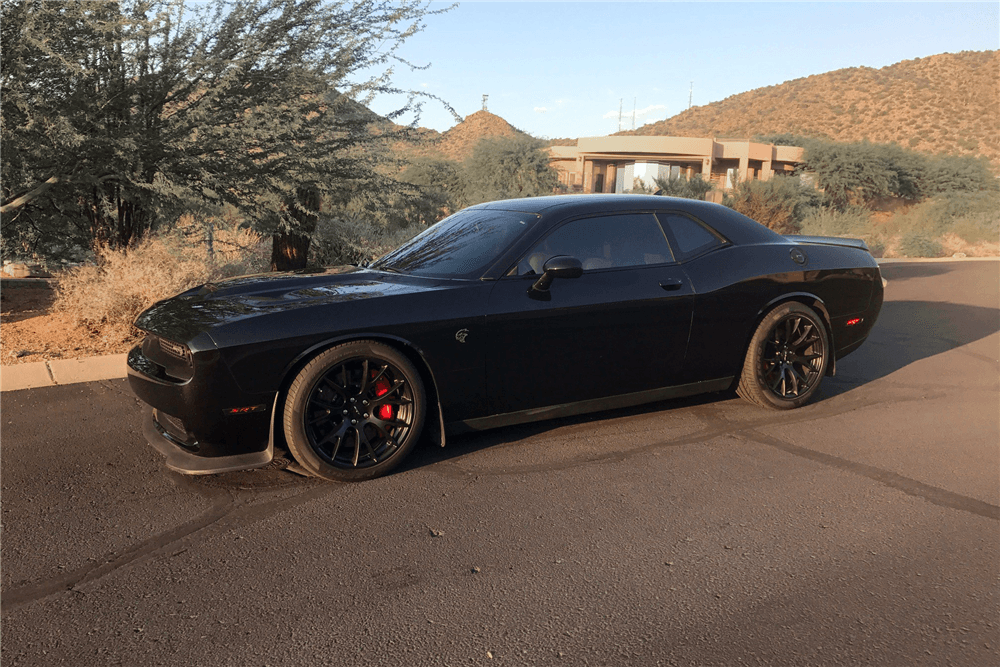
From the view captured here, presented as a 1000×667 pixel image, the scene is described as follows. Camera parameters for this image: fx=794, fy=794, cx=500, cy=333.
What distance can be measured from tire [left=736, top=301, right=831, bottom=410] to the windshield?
77.8 inches

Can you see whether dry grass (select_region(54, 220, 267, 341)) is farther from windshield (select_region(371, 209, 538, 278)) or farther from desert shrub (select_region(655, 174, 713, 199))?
desert shrub (select_region(655, 174, 713, 199))

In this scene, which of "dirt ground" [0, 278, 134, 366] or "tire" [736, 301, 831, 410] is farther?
"dirt ground" [0, 278, 134, 366]

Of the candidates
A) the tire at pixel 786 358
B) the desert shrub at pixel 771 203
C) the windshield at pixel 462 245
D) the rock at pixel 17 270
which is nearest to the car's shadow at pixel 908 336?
the tire at pixel 786 358

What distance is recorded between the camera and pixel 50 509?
13.0 feet

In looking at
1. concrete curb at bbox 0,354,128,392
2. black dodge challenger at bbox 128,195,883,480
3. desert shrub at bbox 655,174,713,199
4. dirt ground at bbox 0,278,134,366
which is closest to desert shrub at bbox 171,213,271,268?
dirt ground at bbox 0,278,134,366

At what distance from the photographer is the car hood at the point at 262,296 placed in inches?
167

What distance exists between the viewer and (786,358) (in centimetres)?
598

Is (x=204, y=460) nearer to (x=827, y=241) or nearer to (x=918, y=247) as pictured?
(x=827, y=241)

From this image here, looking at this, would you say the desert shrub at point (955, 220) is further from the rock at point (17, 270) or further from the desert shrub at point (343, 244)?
the rock at point (17, 270)

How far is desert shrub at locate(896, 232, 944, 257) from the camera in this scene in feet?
87.4

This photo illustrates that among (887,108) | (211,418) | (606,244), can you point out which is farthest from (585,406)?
(887,108)

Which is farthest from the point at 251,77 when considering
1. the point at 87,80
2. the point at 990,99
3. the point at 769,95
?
the point at 769,95

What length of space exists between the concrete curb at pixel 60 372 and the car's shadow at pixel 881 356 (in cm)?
329

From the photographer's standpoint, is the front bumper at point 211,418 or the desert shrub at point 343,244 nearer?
the front bumper at point 211,418
